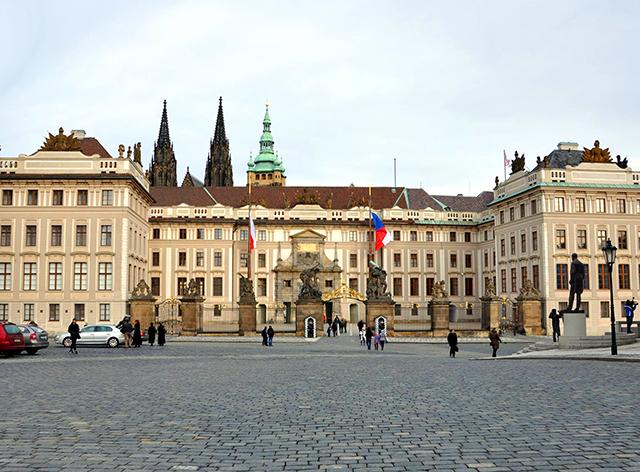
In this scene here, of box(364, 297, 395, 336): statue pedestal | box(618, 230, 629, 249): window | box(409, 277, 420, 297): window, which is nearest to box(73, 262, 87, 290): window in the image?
box(364, 297, 395, 336): statue pedestal

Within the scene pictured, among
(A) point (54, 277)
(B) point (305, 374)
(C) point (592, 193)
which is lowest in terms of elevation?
(B) point (305, 374)

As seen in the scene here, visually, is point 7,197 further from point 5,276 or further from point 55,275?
point 55,275

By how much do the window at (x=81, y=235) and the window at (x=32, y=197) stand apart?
12.1 feet

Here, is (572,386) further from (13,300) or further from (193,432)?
(13,300)

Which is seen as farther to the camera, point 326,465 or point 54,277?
point 54,277

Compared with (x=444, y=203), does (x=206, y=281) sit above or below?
below

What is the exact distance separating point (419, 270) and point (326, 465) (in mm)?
68024

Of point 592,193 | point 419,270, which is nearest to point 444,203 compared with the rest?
point 419,270

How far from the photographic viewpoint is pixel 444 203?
8162 centimetres

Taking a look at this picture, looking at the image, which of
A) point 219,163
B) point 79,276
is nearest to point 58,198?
point 79,276

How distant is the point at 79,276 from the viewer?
5088 centimetres

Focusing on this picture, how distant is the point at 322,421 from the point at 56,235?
45.7m

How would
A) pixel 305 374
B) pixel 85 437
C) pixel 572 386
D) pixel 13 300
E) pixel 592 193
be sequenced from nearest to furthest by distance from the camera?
pixel 85 437, pixel 572 386, pixel 305 374, pixel 13 300, pixel 592 193

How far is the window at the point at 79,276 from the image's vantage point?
50.8 m
